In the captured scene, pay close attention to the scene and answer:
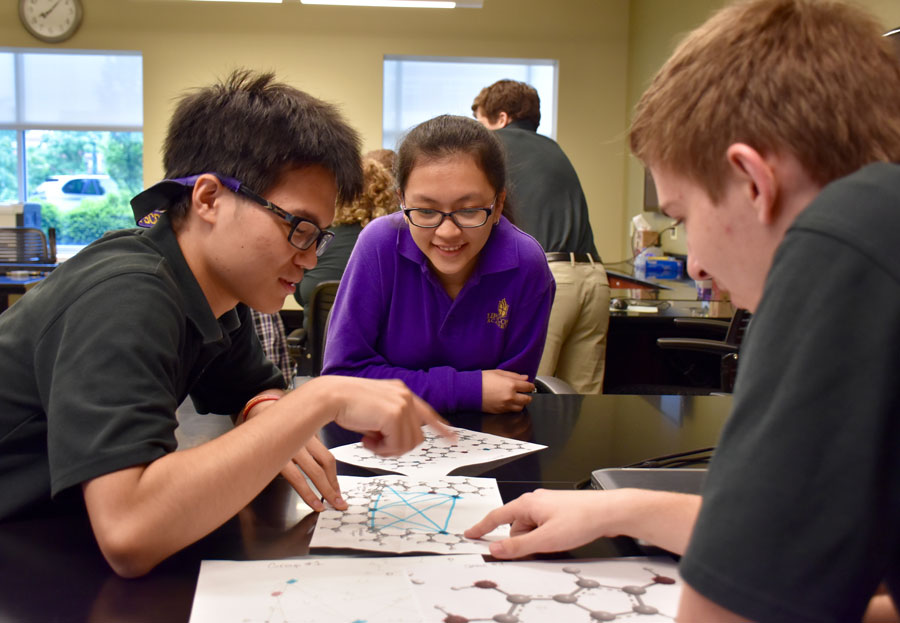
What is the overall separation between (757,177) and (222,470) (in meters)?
0.55

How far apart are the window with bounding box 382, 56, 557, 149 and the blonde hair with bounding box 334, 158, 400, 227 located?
318cm

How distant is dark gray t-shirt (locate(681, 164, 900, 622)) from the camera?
0.39 meters

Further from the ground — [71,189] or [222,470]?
[71,189]

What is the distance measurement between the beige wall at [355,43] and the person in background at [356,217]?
2.96 meters

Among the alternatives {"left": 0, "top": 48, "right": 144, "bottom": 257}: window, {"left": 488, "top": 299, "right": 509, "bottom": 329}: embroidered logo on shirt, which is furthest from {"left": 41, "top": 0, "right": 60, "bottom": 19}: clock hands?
{"left": 488, "top": 299, "right": 509, "bottom": 329}: embroidered logo on shirt

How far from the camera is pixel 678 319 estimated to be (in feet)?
8.87

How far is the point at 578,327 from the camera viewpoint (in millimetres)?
2855

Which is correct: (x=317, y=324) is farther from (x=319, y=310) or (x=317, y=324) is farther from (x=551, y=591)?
(x=551, y=591)

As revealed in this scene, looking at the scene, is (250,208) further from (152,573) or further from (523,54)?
(523,54)

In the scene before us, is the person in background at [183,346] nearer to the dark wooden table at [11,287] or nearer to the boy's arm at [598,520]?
the boy's arm at [598,520]

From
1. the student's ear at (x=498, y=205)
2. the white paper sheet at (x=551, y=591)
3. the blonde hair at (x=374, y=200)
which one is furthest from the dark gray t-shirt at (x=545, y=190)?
the white paper sheet at (x=551, y=591)

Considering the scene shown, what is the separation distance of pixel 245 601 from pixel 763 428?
452mm

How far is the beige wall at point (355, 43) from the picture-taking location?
5797 mm

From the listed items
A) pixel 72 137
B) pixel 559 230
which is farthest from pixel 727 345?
pixel 72 137
